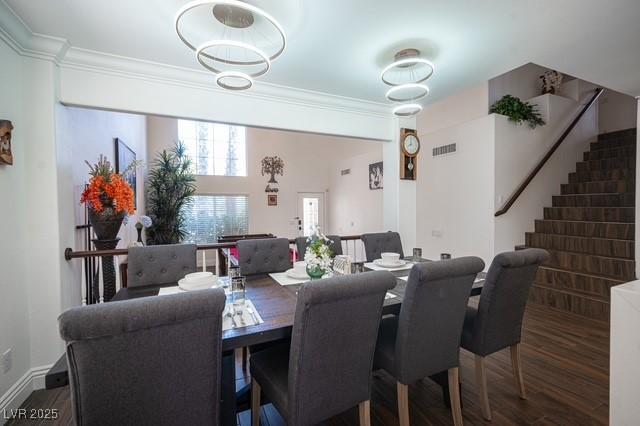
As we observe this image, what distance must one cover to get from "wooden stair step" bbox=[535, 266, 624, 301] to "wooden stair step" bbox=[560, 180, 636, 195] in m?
1.63

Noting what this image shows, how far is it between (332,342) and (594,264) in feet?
13.7

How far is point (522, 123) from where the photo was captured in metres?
4.47

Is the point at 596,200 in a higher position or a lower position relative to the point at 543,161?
lower

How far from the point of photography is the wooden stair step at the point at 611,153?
4.56 metres

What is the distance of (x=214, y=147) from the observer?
7195mm

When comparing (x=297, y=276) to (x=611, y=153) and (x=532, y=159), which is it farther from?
(x=611, y=153)

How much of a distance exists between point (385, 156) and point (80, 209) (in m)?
3.44

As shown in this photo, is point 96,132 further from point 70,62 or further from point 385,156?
point 385,156

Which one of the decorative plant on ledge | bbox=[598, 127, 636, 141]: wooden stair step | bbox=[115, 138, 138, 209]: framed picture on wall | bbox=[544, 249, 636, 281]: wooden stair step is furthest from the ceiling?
the decorative plant on ledge

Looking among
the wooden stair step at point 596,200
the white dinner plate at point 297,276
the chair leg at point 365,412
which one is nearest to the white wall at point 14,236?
the white dinner plate at point 297,276

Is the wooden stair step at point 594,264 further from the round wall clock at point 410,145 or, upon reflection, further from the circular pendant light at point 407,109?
the circular pendant light at point 407,109

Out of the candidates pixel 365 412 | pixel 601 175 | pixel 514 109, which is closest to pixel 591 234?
pixel 601 175

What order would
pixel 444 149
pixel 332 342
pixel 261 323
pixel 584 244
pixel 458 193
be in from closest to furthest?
pixel 332 342 → pixel 261 323 → pixel 584 244 → pixel 458 193 → pixel 444 149

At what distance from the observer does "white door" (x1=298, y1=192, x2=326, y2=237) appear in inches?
310
